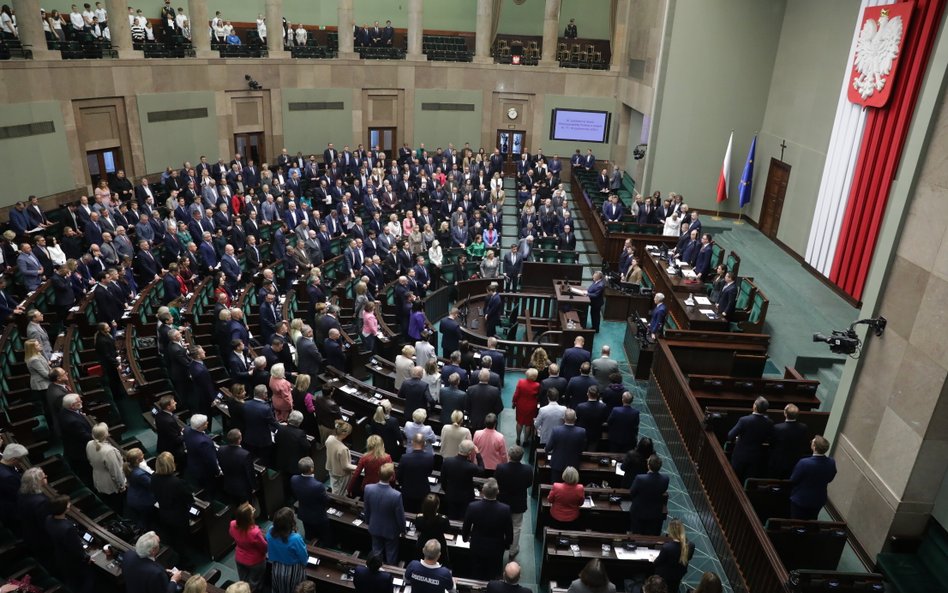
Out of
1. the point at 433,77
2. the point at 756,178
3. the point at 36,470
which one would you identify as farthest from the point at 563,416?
the point at 433,77

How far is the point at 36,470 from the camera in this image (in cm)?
565

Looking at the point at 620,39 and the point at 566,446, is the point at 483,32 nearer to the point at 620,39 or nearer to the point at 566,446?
the point at 620,39

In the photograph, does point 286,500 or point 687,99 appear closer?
point 286,500

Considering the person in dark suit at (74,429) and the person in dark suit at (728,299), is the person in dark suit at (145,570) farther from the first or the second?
the person in dark suit at (728,299)

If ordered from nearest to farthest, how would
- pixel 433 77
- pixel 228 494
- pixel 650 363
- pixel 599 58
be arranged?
pixel 228 494 → pixel 650 363 → pixel 433 77 → pixel 599 58

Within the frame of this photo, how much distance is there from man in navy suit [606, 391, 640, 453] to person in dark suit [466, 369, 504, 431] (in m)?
1.37

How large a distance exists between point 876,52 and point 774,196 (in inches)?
198

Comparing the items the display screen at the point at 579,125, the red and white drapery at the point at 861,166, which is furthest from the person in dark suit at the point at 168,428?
the display screen at the point at 579,125

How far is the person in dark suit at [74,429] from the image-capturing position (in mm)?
6789

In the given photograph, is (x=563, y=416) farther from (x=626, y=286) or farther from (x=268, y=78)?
(x=268, y=78)

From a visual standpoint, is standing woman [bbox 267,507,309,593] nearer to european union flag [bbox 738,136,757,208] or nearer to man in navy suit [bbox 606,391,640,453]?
man in navy suit [bbox 606,391,640,453]

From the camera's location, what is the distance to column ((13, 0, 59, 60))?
1435cm

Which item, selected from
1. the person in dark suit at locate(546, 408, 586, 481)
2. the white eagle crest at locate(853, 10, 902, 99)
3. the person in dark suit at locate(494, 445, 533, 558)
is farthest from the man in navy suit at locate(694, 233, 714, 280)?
the person in dark suit at locate(494, 445, 533, 558)

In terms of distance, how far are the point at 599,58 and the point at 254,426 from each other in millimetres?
22735
